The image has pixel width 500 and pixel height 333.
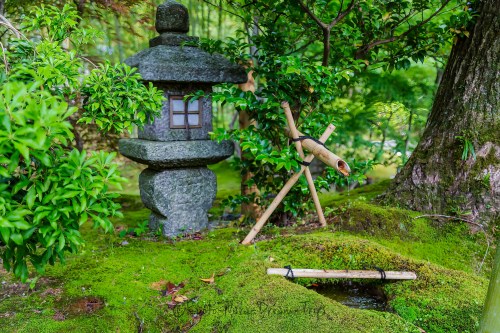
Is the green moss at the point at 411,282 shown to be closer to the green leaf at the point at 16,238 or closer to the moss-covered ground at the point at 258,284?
the moss-covered ground at the point at 258,284

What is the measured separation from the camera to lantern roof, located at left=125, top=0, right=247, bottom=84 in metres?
3.99

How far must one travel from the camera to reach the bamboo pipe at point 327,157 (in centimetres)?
315

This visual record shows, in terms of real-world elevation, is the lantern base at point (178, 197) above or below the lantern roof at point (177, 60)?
below

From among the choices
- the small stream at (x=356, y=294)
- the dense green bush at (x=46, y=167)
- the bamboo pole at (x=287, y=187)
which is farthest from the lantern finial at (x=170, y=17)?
the small stream at (x=356, y=294)

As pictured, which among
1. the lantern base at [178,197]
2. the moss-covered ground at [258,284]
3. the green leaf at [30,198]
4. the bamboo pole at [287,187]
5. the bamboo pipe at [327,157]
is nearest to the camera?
the green leaf at [30,198]

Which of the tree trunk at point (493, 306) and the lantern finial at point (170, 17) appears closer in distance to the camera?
the tree trunk at point (493, 306)

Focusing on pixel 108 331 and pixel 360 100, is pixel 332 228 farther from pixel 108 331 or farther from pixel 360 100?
pixel 360 100

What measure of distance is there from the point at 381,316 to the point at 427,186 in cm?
198

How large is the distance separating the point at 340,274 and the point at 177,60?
8.68 ft

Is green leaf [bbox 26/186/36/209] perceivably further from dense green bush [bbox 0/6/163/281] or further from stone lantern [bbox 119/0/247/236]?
stone lantern [bbox 119/0/247/236]

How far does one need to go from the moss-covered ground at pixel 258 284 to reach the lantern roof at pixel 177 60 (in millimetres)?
1735

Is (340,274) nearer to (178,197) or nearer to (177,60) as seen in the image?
(178,197)

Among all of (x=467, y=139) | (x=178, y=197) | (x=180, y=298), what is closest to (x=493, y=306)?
(x=180, y=298)

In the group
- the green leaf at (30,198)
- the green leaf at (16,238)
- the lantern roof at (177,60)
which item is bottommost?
the green leaf at (16,238)
